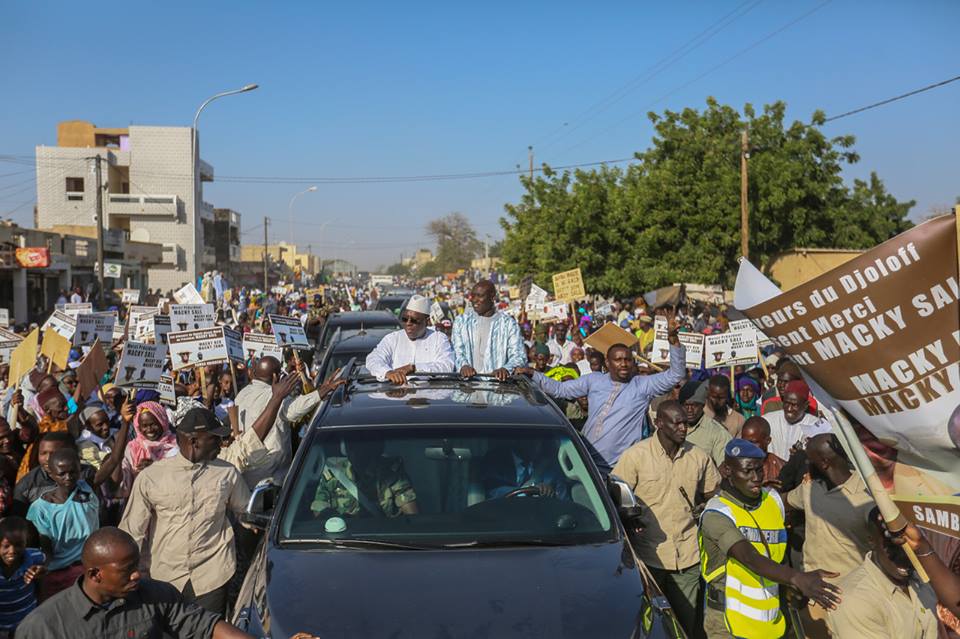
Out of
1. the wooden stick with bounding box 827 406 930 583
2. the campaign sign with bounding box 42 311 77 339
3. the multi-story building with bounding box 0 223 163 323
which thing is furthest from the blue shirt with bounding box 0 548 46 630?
the multi-story building with bounding box 0 223 163 323

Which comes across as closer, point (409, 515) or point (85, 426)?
point (409, 515)

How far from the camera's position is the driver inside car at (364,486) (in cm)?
445

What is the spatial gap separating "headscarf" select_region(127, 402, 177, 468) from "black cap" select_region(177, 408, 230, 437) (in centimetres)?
187

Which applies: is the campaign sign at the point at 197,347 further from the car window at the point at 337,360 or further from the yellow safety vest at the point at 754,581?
the yellow safety vest at the point at 754,581

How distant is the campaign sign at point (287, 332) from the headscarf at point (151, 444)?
16.6 ft

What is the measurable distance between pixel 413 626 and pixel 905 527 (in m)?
1.81

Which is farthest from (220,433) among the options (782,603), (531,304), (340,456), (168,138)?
(168,138)

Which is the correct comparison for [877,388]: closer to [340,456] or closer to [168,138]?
[340,456]

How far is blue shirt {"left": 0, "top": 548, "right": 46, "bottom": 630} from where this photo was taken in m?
4.62

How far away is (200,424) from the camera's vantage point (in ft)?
16.1

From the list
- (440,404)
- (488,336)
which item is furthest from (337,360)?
(440,404)

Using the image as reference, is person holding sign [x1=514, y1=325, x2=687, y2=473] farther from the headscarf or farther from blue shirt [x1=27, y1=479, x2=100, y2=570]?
→ blue shirt [x1=27, y1=479, x2=100, y2=570]

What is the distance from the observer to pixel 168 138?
63.5 m

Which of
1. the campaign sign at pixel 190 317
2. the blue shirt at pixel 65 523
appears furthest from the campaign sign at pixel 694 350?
the blue shirt at pixel 65 523
